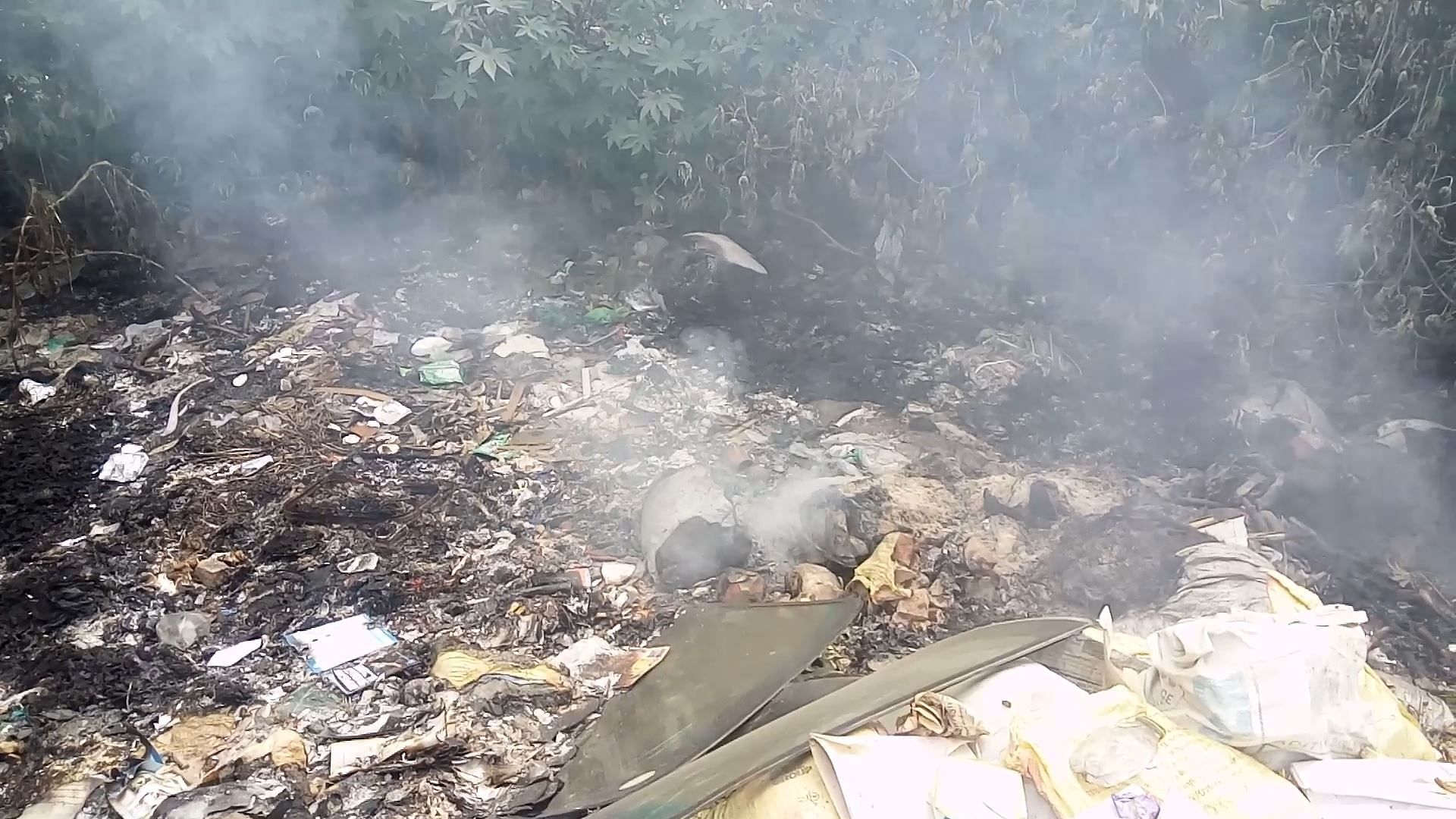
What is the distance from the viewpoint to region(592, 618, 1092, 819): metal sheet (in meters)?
1.88

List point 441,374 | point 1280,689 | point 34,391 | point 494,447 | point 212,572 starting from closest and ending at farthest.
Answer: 1. point 1280,689
2. point 212,572
3. point 494,447
4. point 34,391
5. point 441,374

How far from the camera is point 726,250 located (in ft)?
17.0

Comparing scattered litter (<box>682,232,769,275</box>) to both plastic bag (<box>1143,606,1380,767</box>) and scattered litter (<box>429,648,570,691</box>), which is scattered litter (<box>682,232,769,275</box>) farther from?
plastic bag (<box>1143,606,1380,767</box>)

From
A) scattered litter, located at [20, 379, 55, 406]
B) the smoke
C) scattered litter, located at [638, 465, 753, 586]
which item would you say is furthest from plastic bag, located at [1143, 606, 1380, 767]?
scattered litter, located at [20, 379, 55, 406]

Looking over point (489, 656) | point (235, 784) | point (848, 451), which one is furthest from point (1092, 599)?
point (235, 784)

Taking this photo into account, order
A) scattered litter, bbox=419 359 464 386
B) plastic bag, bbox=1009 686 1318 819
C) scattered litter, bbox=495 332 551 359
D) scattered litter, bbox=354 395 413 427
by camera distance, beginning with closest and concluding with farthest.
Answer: plastic bag, bbox=1009 686 1318 819 < scattered litter, bbox=354 395 413 427 < scattered litter, bbox=419 359 464 386 < scattered litter, bbox=495 332 551 359

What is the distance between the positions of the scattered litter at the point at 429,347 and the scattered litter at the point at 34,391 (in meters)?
1.53

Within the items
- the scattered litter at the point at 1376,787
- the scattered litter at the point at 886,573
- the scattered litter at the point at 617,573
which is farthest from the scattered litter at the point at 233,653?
the scattered litter at the point at 1376,787

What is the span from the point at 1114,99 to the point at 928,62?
104cm

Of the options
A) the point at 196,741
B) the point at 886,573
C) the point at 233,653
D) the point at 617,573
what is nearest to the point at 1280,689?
the point at 886,573

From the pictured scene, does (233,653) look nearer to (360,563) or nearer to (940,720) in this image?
(360,563)

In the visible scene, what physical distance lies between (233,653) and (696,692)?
4.87 ft

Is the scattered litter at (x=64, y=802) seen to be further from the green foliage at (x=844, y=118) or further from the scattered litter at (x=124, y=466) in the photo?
the green foliage at (x=844, y=118)

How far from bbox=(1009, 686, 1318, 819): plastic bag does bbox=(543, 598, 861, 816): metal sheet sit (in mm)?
717
